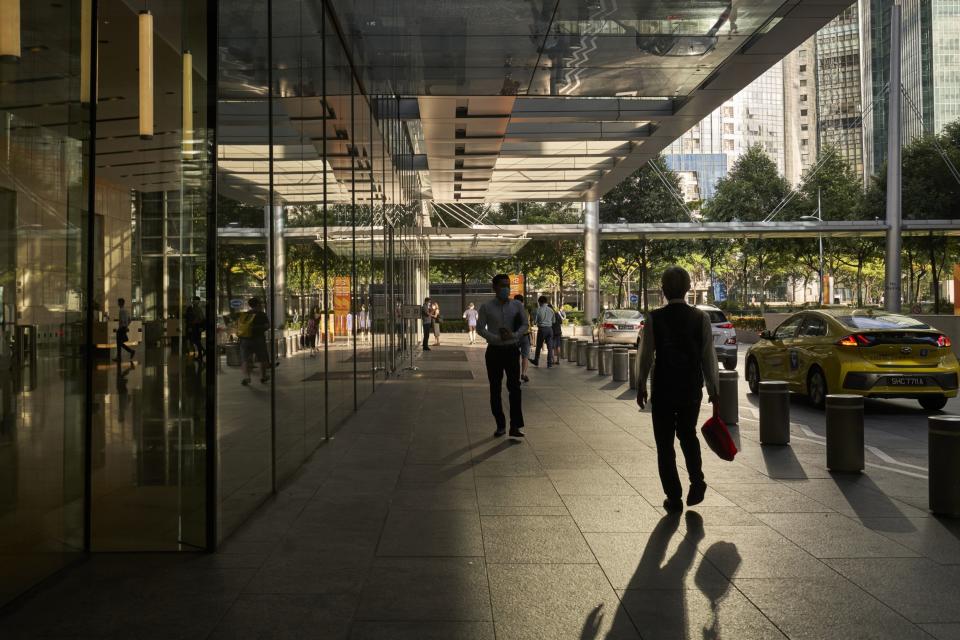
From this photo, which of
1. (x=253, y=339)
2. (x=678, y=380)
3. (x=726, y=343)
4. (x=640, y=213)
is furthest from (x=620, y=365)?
(x=640, y=213)

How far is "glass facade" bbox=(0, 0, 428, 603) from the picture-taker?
4785 mm

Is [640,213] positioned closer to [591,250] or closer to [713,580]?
[591,250]

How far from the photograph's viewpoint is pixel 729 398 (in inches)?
509

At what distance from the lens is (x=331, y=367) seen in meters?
11.2

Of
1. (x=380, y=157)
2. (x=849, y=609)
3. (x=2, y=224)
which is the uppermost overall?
(x=380, y=157)

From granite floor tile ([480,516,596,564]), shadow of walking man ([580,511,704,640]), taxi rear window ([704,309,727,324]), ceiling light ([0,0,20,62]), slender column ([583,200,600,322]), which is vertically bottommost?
shadow of walking man ([580,511,704,640])

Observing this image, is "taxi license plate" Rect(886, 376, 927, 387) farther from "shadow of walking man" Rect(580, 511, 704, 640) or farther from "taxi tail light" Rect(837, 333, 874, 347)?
"shadow of walking man" Rect(580, 511, 704, 640)

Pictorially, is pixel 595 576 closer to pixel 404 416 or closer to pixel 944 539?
pixel 944 539

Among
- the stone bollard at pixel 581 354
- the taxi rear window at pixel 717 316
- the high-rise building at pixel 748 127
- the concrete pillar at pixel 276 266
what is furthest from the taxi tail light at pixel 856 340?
the high-rise building at pixel 748 127

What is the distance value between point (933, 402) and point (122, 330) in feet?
40.9

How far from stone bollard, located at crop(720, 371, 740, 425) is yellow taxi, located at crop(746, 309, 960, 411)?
192 centimetres

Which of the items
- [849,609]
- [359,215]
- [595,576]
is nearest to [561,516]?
[595,576]

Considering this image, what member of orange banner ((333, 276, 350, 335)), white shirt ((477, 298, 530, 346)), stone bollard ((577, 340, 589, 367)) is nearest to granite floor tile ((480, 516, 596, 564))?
white shirt ((477, 298, 530, 346))

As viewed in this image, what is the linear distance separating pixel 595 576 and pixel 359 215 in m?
9.89
